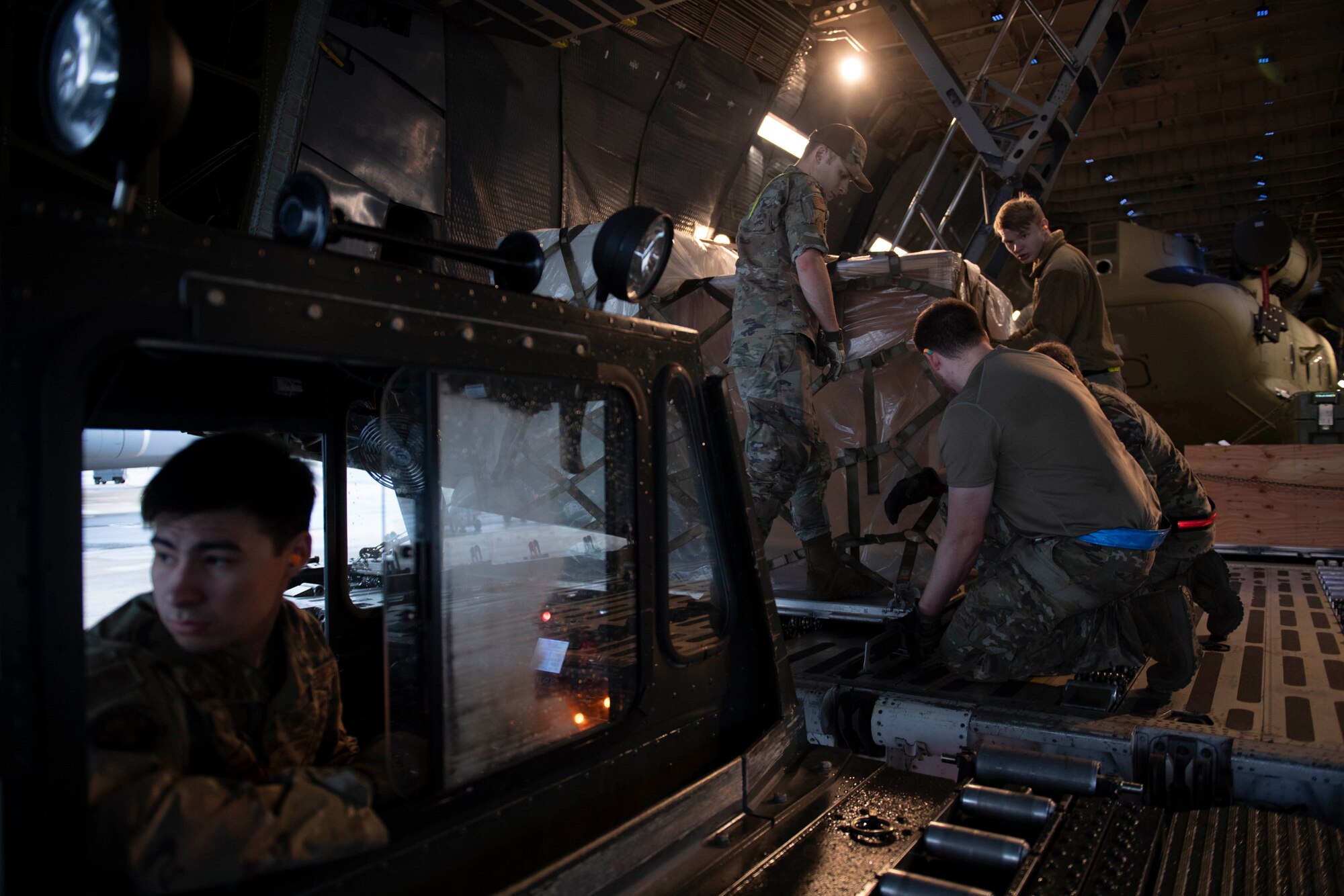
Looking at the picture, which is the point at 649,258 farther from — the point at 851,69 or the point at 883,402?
the point at 851,69

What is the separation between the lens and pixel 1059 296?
4586mm

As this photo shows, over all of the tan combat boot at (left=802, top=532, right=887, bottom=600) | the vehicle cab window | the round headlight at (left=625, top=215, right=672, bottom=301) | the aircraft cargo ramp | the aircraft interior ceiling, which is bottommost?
the aircraft cargo ramp

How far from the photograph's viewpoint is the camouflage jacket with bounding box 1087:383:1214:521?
3.40 m

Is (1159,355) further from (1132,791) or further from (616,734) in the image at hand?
(616,734)

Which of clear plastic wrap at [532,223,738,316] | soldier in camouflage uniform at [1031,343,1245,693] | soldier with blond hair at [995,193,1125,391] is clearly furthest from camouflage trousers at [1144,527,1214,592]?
clear plastic wrap at [532,223,738,316]

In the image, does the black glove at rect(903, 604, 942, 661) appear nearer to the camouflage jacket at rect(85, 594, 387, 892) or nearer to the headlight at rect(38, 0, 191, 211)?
the camouflage jacket at rect(85, 594, 387, 892)

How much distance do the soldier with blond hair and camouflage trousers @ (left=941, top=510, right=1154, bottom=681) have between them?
1954 mm

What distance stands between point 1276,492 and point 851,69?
218 inches

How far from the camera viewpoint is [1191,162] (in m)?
13.2

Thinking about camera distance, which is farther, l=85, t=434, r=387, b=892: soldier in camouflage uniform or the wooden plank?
the wooden plank

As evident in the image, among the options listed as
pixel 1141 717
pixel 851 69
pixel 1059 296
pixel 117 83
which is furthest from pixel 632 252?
pixel 851 69

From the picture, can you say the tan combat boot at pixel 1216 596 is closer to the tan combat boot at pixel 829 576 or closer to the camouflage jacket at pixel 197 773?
the tan combat boot at pixel 829 576

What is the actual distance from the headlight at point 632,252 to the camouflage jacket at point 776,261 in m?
2.34

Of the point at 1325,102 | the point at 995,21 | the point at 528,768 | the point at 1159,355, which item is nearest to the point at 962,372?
the point at 528,768
